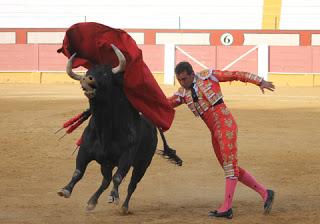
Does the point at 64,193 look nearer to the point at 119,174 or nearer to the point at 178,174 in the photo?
the point at 119,174

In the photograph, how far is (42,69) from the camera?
84.5 feet

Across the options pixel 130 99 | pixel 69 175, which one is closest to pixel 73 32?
pixel 130 99

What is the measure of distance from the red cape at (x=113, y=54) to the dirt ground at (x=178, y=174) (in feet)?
2.84

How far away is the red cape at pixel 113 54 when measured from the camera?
17.0ft

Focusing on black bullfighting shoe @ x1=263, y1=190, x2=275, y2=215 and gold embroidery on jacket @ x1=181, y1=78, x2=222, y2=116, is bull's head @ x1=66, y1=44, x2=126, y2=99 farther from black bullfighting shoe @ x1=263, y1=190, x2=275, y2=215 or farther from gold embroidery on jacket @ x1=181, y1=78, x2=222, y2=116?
black bullfighting shoe @ x1=263, y1=190, x2=275, y2=215

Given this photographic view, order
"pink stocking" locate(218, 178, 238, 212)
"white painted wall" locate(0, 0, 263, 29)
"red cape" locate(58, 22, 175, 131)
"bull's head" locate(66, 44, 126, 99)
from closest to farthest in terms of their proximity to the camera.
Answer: "bull's head" locate(66, 44, 126, 99), "red cape" locate(58, 22, 175, 131), "pink stocking" locate(218, 178, 238, 212), "white painted wall" locate(0, 0, 263, 29)

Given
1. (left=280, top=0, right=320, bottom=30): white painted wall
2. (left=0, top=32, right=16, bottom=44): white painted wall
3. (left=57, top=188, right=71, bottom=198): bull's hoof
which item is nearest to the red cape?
(left=57, top=188, right=71, bottom=198): bull's hoof

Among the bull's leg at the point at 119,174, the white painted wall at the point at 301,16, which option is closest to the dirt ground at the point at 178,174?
the bull's leg at the point at 119,174

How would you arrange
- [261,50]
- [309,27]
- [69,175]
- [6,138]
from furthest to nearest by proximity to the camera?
[309,27], [261,50], [6,138], [69,175]

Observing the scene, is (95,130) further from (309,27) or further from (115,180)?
(309,27)

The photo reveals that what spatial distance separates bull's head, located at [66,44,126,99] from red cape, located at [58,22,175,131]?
0.21 m

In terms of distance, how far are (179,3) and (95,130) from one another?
26.4 metres

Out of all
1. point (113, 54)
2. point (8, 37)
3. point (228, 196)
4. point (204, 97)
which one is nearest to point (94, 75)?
point (113, 54)

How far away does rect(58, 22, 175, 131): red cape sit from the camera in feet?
17.0
